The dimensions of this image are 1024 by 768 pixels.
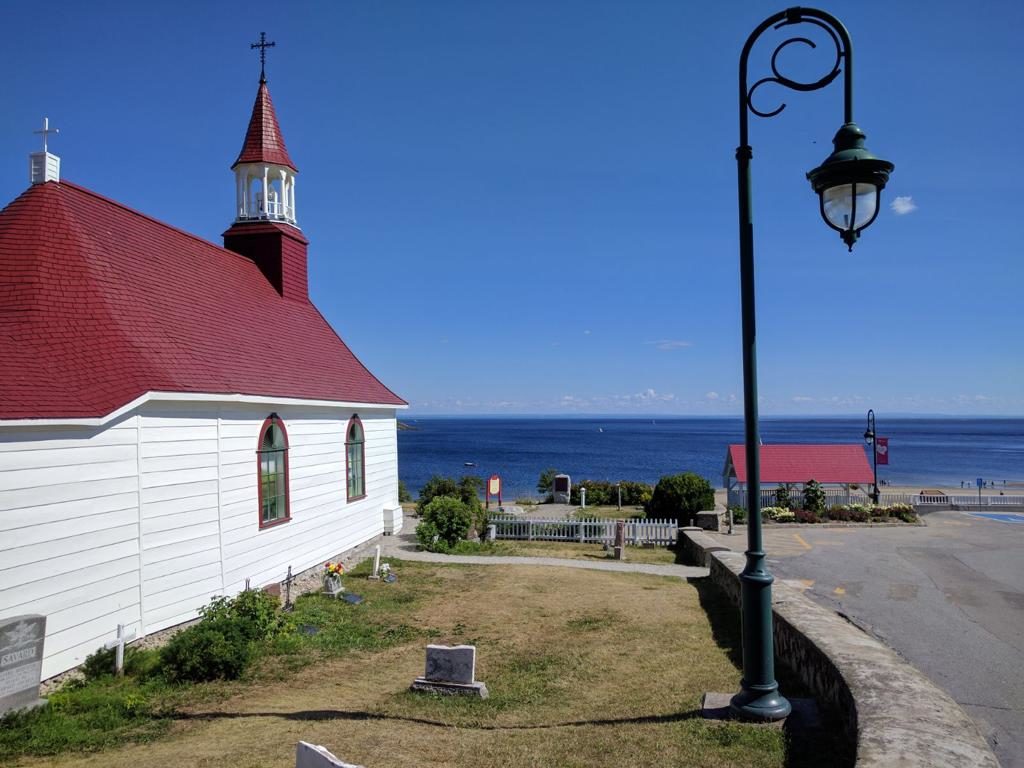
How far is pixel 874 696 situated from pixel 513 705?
12.2 ft

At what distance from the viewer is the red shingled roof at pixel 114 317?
979cm

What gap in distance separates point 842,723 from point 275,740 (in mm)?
5007

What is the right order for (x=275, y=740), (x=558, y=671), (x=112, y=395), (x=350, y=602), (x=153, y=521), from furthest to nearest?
1. (x=350, y=602)
2. (x=153, y=521)
3. (x=112, y=395)
4. (x=558, y=671)
5. (x=275, y=740)

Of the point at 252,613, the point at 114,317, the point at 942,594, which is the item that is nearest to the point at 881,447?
the point at 942,594

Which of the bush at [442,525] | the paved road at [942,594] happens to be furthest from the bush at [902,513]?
the bush at [442,525]

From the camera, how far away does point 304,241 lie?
2056 centimetres

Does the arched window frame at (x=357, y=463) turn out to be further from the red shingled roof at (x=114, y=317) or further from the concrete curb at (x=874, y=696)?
the concrete curb at (x=874, y=696)

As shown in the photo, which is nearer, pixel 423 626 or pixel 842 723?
pixel 842 723

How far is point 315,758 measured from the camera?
4641mm

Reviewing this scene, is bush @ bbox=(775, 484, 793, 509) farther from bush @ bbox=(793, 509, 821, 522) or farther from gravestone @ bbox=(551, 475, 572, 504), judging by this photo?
gravestone @ bbox=(551, 475, 572, 504)

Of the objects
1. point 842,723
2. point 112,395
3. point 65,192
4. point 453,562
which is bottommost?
point 453,562

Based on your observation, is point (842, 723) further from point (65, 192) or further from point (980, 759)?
point (65, 192)

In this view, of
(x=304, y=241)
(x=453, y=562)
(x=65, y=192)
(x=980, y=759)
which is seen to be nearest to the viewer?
(x=980, y=759)

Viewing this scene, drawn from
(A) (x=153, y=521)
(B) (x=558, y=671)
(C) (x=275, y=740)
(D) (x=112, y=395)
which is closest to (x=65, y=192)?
(D) (x=112, y=395)
